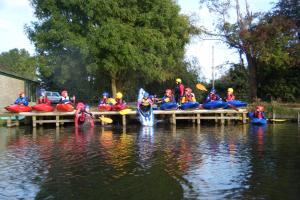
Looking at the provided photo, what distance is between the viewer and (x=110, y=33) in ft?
122

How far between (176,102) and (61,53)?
42.0 ft

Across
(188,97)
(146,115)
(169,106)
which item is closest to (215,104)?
(188,97)

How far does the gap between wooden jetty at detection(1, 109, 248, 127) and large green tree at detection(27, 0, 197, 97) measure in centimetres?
814

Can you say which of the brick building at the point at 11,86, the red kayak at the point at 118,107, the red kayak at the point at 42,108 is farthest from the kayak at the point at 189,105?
the brick building at the point at 11,86

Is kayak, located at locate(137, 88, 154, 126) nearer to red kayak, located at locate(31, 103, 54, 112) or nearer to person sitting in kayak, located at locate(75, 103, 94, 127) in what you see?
person sitting in kayak, located at locate(75, 103, 94, 127)

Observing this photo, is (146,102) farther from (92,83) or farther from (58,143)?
(92,83)

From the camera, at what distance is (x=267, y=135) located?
2202 cm

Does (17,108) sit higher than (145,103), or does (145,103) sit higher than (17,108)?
(145,103)

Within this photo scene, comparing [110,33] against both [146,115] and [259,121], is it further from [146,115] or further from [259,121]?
[259,121]

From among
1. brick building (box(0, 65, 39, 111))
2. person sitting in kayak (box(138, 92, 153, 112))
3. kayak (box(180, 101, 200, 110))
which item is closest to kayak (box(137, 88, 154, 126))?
person sitting in kayak (box(138, 92, 153, 112))

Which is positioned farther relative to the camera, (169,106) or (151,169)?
(169,106)

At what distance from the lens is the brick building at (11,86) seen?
37594 millimetres

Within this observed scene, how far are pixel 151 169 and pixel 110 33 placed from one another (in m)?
25.7

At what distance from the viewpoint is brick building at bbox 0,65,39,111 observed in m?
37.6
